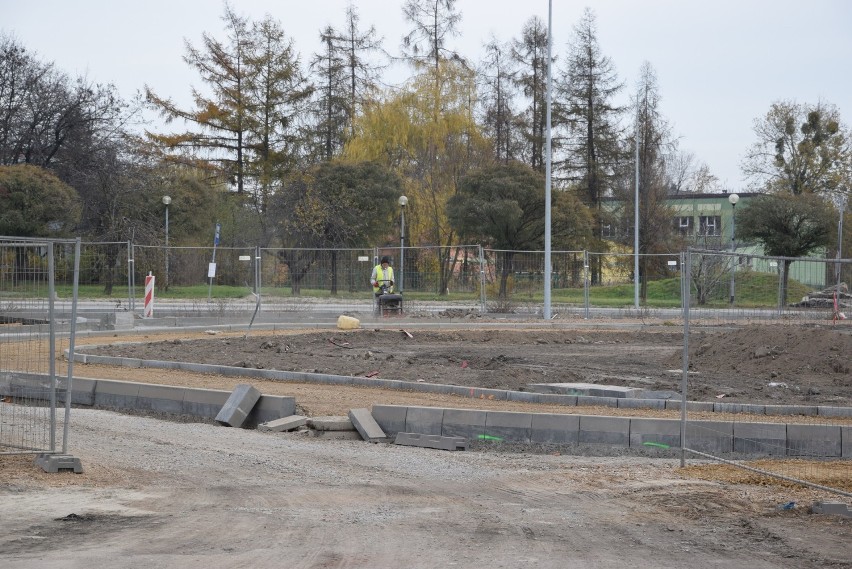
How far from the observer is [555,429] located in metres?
10.4

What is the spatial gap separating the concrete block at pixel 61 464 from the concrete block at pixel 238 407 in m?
2.98

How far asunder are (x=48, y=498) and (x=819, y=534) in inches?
220

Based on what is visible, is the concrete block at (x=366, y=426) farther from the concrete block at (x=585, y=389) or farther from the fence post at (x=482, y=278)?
the fence post at (x=482, y=278)

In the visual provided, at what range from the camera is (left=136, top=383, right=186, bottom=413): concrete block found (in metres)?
12.4

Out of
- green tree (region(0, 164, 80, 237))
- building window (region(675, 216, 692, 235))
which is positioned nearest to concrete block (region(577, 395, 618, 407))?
green tree (region(0, 164, 80, 237))

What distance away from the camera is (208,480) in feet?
27.2

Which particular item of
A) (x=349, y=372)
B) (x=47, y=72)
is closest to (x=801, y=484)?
(x=349, y=372)

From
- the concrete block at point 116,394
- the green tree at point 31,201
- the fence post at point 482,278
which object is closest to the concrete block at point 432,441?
the concrete block at point 116,394

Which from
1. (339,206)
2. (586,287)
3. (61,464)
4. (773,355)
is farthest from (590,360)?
(339,206)

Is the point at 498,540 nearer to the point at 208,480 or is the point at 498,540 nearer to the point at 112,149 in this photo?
the point at 208,480

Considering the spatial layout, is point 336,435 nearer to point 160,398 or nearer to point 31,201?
point 160,398

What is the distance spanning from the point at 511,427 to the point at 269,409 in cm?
296

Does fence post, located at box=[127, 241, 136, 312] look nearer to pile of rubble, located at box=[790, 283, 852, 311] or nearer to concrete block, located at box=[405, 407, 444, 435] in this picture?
concrete block, located at box=[405, 407, 444, 435]

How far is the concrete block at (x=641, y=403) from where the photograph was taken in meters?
12.2
